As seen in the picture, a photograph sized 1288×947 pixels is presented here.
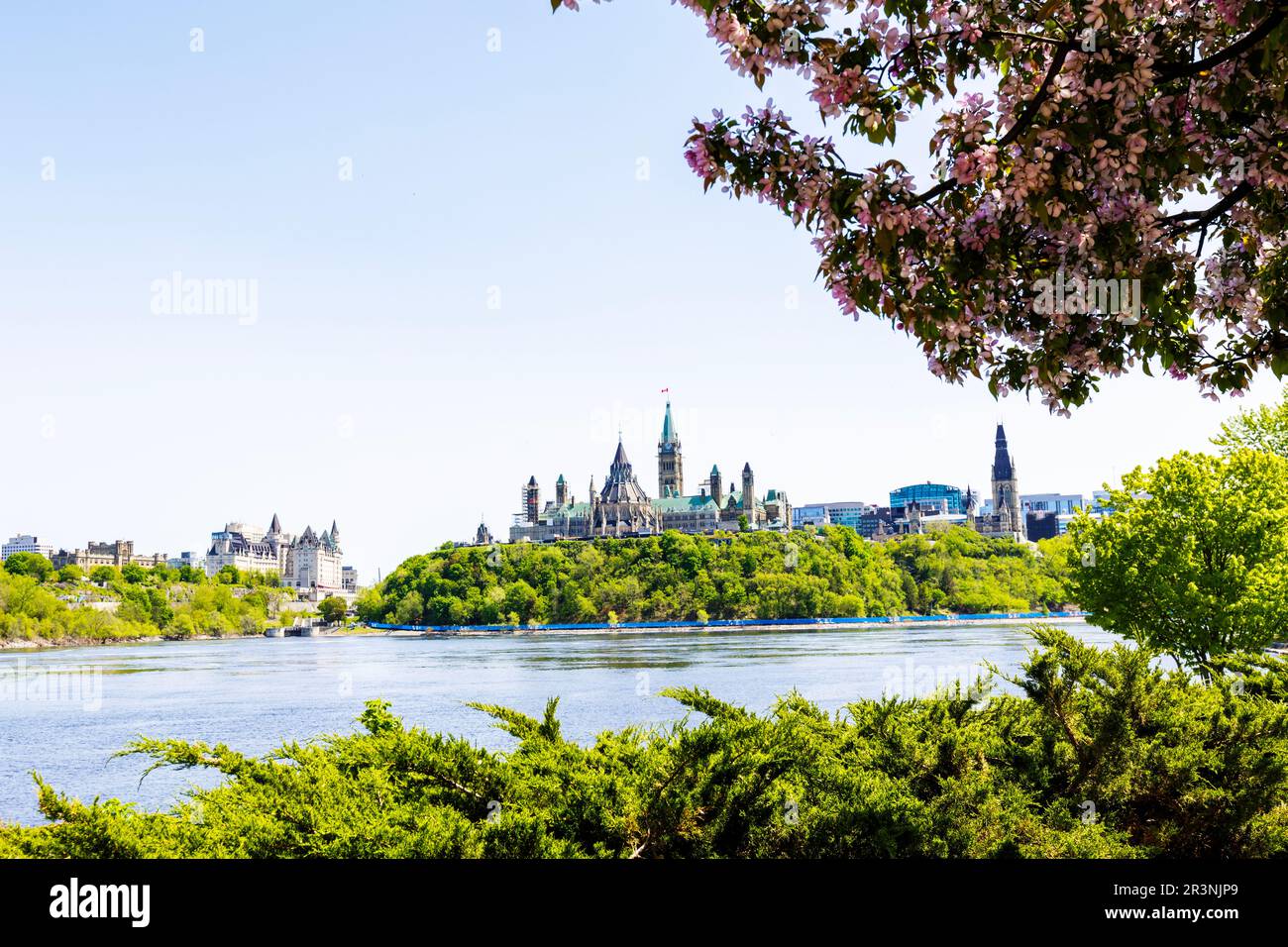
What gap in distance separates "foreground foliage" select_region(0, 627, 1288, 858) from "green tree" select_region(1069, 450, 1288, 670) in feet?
49.2

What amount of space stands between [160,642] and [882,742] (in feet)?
358

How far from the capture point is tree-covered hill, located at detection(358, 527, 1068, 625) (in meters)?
123

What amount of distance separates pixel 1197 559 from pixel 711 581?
10314cm

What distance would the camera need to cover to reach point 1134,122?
4.53 metres

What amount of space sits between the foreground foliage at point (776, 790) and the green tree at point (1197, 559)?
15.0m

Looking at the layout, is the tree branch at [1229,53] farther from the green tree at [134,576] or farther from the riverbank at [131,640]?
the green tree at [134,576]

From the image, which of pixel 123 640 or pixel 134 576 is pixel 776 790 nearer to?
pixel 123 640

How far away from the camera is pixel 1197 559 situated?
882 inches

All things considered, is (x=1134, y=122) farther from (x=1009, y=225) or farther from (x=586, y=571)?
(x=586, y=571)

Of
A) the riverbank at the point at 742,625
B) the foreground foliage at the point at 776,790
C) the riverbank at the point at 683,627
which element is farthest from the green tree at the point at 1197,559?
the riverbank at the point at 742,625

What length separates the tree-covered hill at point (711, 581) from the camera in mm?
122750


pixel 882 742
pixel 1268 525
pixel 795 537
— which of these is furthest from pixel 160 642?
pixel 882 742

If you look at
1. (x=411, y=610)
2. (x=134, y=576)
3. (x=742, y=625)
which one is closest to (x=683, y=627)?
(x=742, y=625)
